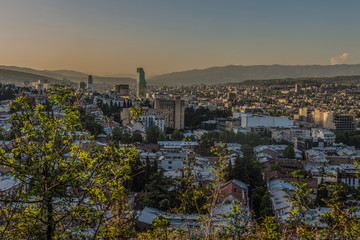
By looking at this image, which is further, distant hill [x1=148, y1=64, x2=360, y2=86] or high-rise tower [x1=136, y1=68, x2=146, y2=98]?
distant hill [x1=148, y1=64, x2=360, y2=86]

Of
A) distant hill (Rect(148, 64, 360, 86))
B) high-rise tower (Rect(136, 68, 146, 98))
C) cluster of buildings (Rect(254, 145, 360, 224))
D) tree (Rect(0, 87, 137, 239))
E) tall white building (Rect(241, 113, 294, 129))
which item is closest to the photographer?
tree (Rect(0, 87, 137, 239))

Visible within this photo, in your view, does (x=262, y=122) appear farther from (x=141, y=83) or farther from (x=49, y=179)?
(x=141, y=83)

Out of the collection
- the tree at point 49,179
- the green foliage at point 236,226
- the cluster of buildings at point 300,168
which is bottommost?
the cluster of buildings at point 300,168

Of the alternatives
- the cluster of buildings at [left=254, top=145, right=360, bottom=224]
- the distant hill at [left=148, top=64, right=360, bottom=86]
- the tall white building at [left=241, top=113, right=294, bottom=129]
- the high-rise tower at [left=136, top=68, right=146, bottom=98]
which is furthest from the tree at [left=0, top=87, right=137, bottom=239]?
the distant hill at [left=148, top=64, right=360, bottom=86]

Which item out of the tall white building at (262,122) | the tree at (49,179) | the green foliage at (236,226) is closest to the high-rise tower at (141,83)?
the tall white building at (262,122)

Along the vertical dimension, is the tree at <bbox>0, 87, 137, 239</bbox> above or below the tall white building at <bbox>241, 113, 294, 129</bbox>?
above

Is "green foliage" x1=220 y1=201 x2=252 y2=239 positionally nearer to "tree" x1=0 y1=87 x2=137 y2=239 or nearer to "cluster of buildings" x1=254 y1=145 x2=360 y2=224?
"tree" x1=0 y1=87 x2=137 y2=239

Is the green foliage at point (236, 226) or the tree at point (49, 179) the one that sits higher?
the tree at point (49, 179)

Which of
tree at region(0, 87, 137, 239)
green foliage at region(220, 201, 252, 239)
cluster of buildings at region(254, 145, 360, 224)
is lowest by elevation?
cluster of buildings at region(254, 145, 360, 224)

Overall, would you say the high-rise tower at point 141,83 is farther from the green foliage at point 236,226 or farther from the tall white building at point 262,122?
the green foliage at point 236,226

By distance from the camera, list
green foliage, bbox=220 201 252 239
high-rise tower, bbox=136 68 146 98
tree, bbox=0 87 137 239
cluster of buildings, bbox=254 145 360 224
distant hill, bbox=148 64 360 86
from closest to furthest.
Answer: tree, bbox=0 87 137 239, green foliage, bbox=220 201 252 239, cluster of buildings, bbox=254 145 360 224, high-rise tower, bbox=136 68 146 98, distant hill, bbox=148 64 360 86

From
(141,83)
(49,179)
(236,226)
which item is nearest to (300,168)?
(236,226)

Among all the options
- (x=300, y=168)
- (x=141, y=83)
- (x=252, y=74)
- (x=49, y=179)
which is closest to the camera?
(x=49, y=179)
